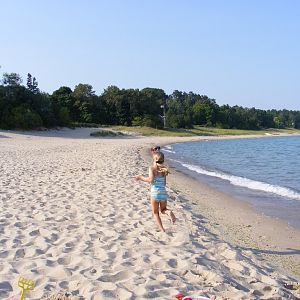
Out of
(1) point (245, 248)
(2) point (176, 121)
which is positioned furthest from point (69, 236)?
(2) point (176, 121)

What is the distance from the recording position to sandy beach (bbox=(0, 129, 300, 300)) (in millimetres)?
4590

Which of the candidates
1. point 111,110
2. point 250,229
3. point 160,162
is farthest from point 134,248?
point 111,110

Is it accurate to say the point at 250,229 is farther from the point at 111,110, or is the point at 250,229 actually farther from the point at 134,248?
the point at 111,110

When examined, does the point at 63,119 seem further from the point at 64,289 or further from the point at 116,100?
the point at 64,289

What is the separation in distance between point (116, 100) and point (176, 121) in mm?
14621

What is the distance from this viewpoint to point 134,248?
Result: 6023mm

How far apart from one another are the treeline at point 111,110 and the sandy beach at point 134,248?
46338 mm

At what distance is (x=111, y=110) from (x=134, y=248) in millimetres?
86136

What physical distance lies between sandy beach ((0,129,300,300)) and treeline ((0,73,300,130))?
46338 mm

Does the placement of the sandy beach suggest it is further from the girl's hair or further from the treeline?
the treeline

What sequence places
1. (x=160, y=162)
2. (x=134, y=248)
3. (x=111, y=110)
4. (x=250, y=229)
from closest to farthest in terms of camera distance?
(x=134, y=248)
(x=160, y=162)
(x=250, y=229)
(x=111, y=110)

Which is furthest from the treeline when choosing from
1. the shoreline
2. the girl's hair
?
the girl's hair

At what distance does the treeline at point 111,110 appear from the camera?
57750 mm

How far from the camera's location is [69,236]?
6.59m
